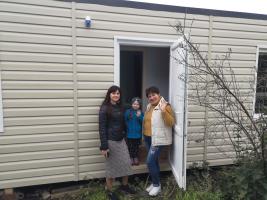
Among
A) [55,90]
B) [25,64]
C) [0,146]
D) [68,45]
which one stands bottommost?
[0,146]

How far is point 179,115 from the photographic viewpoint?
353 cm

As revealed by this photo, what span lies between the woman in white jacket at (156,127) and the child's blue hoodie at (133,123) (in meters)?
0.25

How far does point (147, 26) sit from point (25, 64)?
6.61 feet

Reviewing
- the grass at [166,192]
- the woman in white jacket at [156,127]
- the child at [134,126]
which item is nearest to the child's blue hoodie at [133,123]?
the child at [134,126]

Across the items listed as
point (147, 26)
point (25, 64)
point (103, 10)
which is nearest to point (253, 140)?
point (147, 26)

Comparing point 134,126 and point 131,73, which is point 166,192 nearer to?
point 134,126

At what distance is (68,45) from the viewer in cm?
366

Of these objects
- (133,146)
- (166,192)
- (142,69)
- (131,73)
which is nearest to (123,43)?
(133,146)

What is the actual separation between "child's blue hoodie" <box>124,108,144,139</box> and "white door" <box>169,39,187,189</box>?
0.59m

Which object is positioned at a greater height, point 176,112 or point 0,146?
point 176,112

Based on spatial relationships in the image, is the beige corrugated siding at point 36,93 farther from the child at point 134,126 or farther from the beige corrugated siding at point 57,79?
the child at point 134,126

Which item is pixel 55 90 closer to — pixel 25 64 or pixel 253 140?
pixel 25 64

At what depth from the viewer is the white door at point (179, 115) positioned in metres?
3.42

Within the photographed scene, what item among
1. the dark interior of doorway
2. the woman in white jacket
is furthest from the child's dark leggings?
the dark interior of doorway
